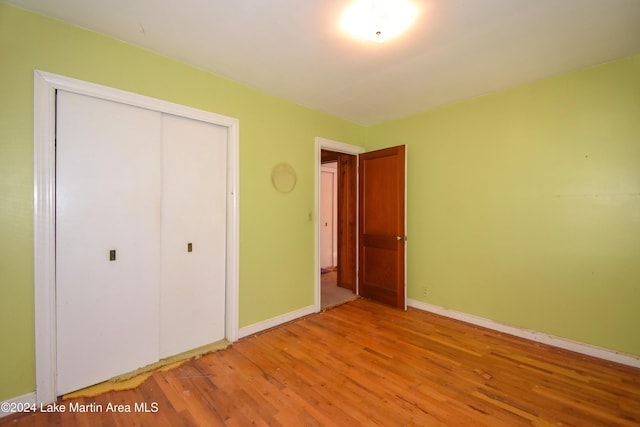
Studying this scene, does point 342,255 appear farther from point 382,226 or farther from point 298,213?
point 298,213

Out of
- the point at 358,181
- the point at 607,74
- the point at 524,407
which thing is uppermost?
the point at 607,74

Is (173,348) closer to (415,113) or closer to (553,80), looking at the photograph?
(415,113)

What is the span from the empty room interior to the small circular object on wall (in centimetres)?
3

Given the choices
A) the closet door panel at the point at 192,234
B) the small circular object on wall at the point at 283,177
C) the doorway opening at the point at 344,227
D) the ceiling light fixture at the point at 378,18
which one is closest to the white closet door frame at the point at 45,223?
the closet door panel at the point at 192,234

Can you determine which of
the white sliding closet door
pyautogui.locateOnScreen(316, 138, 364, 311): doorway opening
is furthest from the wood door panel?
the white sliding closet door

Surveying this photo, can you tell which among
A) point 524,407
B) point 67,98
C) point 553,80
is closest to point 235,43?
point 67,98

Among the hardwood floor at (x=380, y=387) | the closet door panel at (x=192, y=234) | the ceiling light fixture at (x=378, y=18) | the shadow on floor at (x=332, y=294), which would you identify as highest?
the ceiling light fixture at (x=378, y=18)

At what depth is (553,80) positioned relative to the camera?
2.52 meters

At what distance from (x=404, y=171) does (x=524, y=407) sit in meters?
2.43

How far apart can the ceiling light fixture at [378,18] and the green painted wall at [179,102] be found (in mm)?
1342

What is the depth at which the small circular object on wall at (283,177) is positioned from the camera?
2934 mm

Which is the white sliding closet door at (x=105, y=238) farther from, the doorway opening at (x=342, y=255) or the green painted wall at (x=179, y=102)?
the doorway opening at (x=342, y=255)

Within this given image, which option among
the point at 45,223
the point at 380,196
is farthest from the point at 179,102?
the point at 380,196

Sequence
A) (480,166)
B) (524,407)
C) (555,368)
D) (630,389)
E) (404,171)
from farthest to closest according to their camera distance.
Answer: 1. (404,171)
2. (480,166)
3. (555,368)
4. (630,389)
5. (524,407)
